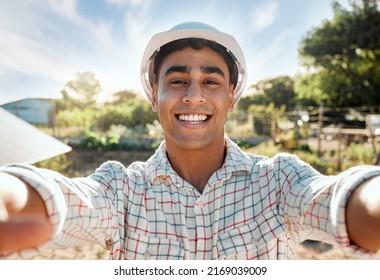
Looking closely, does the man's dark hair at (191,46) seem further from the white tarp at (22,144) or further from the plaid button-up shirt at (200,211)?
the white tarp at (22,144)

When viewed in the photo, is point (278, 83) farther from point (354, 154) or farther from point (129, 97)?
point (354, 154)

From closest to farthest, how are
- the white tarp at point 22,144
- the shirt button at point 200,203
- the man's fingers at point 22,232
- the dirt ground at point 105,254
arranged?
the man's fingers at point 22,232 → the shirt button at point 200,203 → the white tarp at point 22,144 → the dirt ground at point 105,254

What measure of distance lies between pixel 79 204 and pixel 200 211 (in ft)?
0.83

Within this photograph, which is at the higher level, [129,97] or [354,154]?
[129,97]

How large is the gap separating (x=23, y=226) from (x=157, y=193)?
357 mm

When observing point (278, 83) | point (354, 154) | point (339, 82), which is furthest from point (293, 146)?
point (278, 83)

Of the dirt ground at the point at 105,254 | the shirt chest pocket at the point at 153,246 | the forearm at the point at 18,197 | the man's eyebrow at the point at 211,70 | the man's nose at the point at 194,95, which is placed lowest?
the dirt ground at the point at 105,254

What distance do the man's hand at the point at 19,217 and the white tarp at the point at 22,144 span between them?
0.88m

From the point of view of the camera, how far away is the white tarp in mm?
1277

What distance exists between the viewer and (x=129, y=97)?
966 centimetres

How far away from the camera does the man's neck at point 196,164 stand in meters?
0.76

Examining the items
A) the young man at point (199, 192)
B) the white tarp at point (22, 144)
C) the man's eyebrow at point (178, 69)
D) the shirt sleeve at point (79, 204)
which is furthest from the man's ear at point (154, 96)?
the white tarp at point (22, 144)

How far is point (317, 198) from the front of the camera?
1.72ft

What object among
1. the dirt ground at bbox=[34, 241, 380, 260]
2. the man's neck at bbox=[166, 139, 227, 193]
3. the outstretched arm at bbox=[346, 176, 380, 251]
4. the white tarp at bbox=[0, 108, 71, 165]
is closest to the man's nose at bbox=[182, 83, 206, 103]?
the man's neck at bbox=[166, 139, 227, 193]
